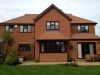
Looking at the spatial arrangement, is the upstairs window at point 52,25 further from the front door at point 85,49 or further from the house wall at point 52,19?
the front door at point 85,49

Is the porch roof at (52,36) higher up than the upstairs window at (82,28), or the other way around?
the upstairs window at (82,28)

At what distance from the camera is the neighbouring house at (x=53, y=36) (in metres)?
41.6

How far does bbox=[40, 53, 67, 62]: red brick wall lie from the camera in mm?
41094

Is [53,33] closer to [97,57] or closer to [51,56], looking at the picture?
[51,56]

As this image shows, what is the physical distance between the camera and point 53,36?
42.4 meters

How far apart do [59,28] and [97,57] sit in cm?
863

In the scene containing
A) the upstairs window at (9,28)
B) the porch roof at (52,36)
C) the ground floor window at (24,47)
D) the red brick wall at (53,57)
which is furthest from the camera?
the upstairs window at (9,28)

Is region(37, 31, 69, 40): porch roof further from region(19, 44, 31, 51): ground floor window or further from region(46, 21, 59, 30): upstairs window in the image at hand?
region(19, 44, 31, 51): ground floor window

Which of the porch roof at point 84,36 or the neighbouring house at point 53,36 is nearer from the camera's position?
the neighbouring house at point 53,36

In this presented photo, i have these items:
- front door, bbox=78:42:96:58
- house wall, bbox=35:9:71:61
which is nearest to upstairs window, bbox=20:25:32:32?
house wall, bbox=35:9:71:61

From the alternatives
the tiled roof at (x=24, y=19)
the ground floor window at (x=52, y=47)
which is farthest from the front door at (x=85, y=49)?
the tiled roof at (x=24, y=19)

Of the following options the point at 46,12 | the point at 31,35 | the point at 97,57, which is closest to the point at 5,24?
the point at 31,35

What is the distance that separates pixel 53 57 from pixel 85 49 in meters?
6.13

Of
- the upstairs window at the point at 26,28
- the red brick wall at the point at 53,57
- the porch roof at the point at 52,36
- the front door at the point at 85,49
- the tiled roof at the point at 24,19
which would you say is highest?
the tiled roof at the point at 24,19
